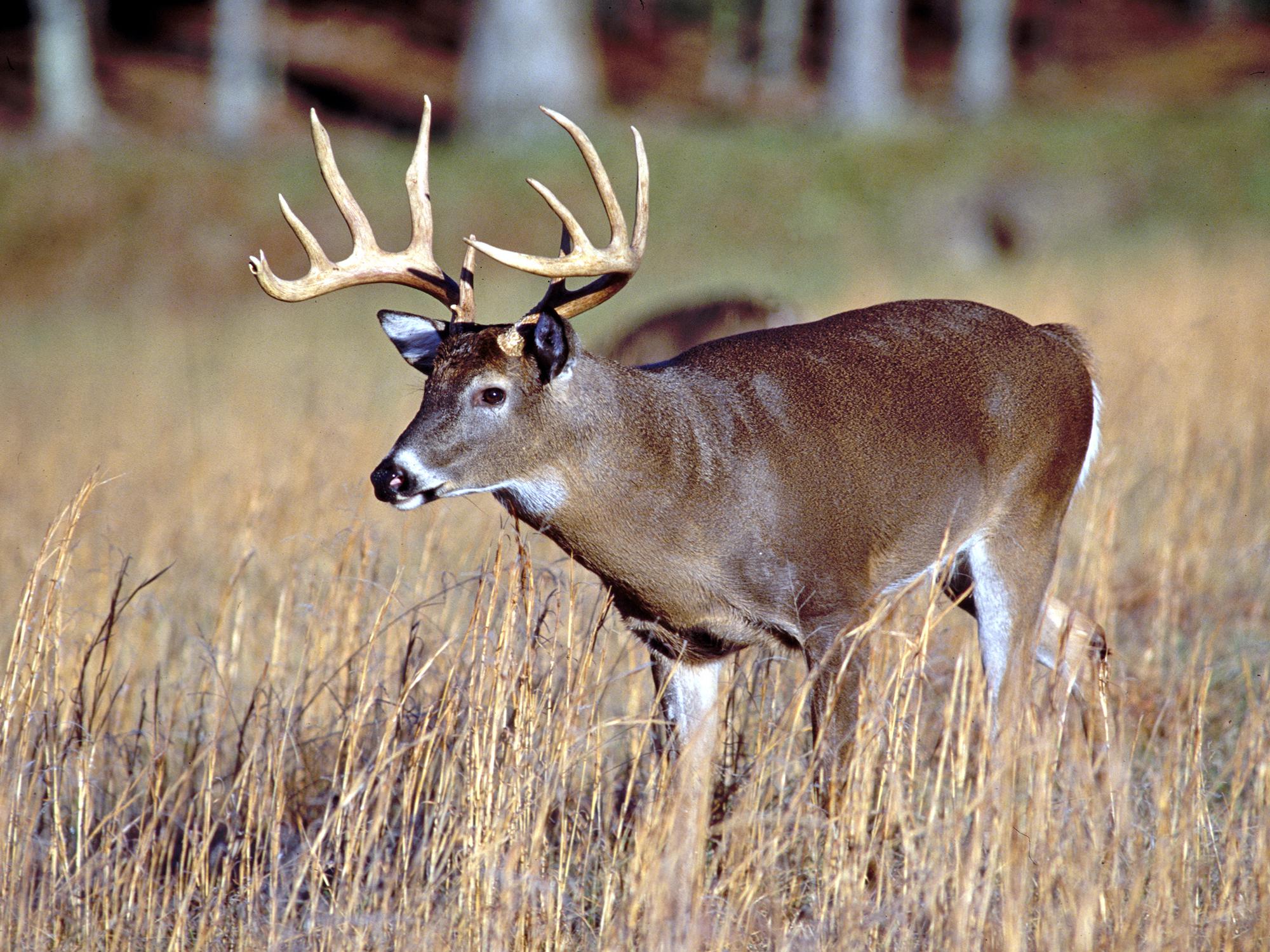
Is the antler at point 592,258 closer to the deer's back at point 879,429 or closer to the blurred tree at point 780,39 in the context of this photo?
the deer's back at point 879,429

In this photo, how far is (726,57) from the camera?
1435 inches

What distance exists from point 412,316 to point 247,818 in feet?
5.12

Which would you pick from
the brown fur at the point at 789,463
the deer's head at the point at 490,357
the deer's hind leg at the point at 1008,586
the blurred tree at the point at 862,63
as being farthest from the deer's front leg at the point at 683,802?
the blurred tree at the point at 862,63

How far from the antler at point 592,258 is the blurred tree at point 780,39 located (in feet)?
105

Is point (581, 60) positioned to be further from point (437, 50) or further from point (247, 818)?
point (247, 818)

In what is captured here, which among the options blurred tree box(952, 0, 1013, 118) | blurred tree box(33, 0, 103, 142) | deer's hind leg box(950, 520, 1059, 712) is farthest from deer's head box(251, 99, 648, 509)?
blurred tree box(952, 0, 1013, 118)

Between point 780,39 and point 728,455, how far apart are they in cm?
3313

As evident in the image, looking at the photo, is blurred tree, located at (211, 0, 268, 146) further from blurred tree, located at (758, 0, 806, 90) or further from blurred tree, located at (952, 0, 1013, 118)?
blurred tree, located at (952, 0, 1013, 118)

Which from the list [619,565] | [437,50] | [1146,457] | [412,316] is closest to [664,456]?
[619,565]

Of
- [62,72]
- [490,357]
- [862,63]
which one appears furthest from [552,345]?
[62,72]

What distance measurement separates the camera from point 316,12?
118 feet

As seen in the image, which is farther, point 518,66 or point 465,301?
point 518,66

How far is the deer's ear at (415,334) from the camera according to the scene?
14.7ft

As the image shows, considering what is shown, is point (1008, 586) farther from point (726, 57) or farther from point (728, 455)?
point (726, 57)
